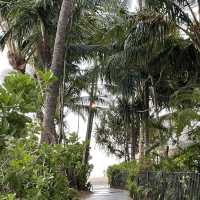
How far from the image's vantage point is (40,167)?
20.8 ft

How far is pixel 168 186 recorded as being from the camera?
33.4ft

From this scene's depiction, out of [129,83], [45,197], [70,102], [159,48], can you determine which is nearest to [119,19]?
[159,48]

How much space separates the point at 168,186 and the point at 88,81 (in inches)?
554

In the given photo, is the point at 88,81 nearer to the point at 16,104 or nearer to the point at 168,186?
the point at 168,186

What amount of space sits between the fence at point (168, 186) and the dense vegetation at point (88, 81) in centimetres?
44

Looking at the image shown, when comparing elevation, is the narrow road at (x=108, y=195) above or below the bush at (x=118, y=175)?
below

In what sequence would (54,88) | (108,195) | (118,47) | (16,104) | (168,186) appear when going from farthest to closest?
(118,47), (108,195), (168,186), (54,88), (16,104)

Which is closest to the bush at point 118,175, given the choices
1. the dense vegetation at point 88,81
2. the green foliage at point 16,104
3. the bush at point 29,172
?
the dense vegetation at point 88,81

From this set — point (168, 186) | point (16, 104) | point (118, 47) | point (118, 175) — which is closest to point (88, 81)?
point (118, 175)

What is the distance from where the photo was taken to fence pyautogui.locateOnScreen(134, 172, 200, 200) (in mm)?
8734

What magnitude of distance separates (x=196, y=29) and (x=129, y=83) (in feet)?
28.8

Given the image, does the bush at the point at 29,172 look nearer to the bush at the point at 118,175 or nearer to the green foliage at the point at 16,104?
the green foliage at the point at 16,104

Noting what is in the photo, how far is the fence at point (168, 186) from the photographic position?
28.7 ft

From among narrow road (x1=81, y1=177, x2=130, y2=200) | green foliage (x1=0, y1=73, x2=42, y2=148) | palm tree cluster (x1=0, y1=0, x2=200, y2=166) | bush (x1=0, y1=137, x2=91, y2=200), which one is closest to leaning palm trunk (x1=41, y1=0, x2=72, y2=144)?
palm tree cluster (x1=0, y1=0, x2=200, y2=166)
